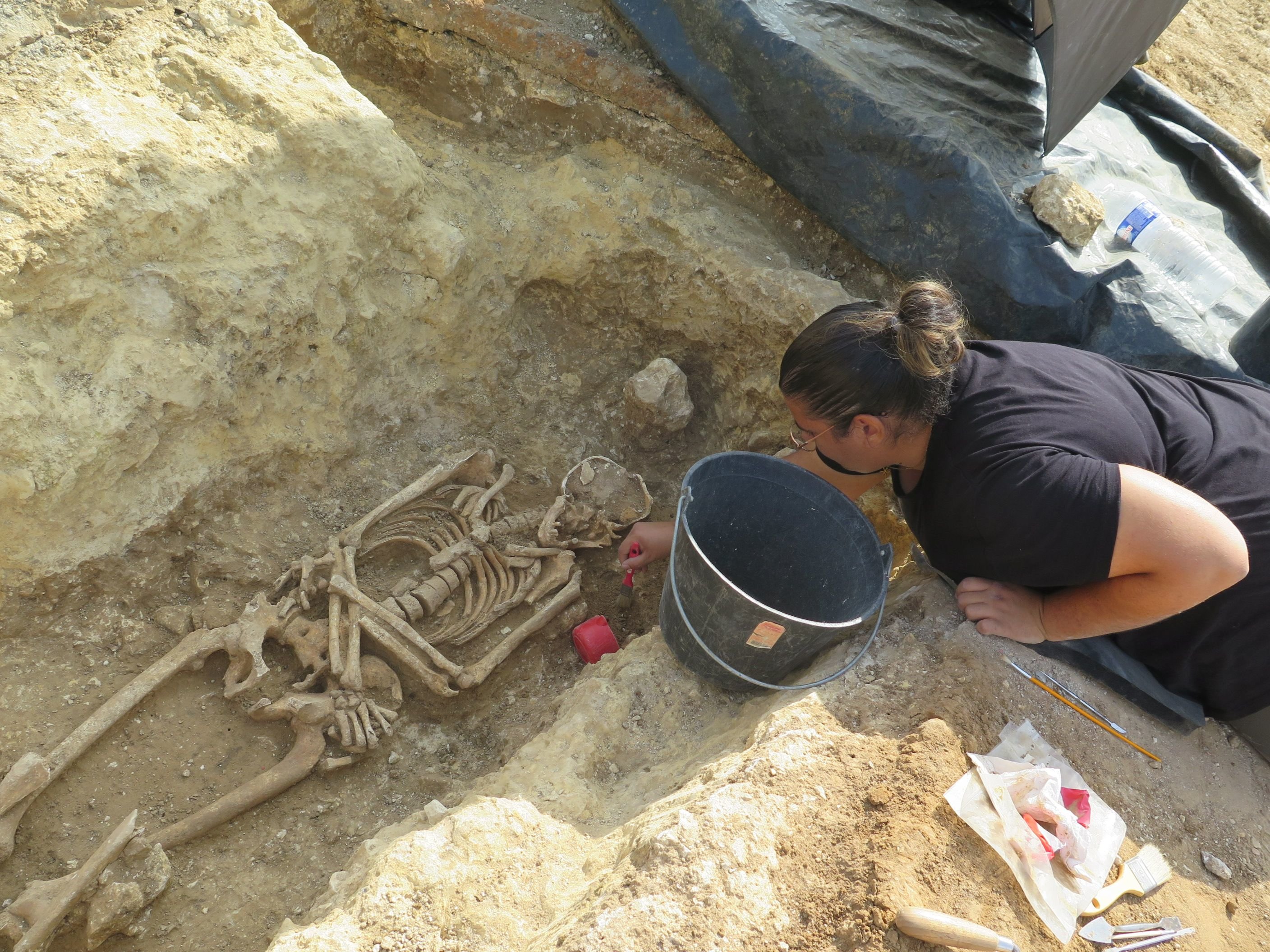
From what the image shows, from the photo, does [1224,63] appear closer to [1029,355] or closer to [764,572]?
[1029,355]

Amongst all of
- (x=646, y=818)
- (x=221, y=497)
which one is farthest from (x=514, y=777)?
(x=221, y=497)

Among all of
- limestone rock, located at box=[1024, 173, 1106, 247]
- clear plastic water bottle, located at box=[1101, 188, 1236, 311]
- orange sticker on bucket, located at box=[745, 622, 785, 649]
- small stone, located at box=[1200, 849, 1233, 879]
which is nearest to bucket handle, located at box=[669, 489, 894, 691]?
orange sticker on bucket, located at box=[745, 622, 785, 649]

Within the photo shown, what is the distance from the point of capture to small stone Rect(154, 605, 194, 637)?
3.10m

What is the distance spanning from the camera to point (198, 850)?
275 centimetres

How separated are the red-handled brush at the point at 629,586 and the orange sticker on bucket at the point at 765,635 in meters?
0.81

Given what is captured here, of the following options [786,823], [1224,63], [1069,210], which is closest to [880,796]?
[786,823]

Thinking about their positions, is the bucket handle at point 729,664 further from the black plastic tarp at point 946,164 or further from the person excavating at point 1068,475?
the black plastic tarp at point 946,164

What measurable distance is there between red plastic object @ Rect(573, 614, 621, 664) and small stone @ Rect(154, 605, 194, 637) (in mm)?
1519

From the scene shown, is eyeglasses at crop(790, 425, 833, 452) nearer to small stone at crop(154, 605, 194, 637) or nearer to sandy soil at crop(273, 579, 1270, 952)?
sandy soil at crop(273, 579, 1270, 952)

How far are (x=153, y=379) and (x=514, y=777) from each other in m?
1.95

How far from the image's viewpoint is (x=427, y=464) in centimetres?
388

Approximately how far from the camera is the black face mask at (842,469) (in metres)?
2.76

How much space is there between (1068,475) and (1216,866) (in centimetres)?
136

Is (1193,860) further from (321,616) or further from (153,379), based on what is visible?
(153,379)
